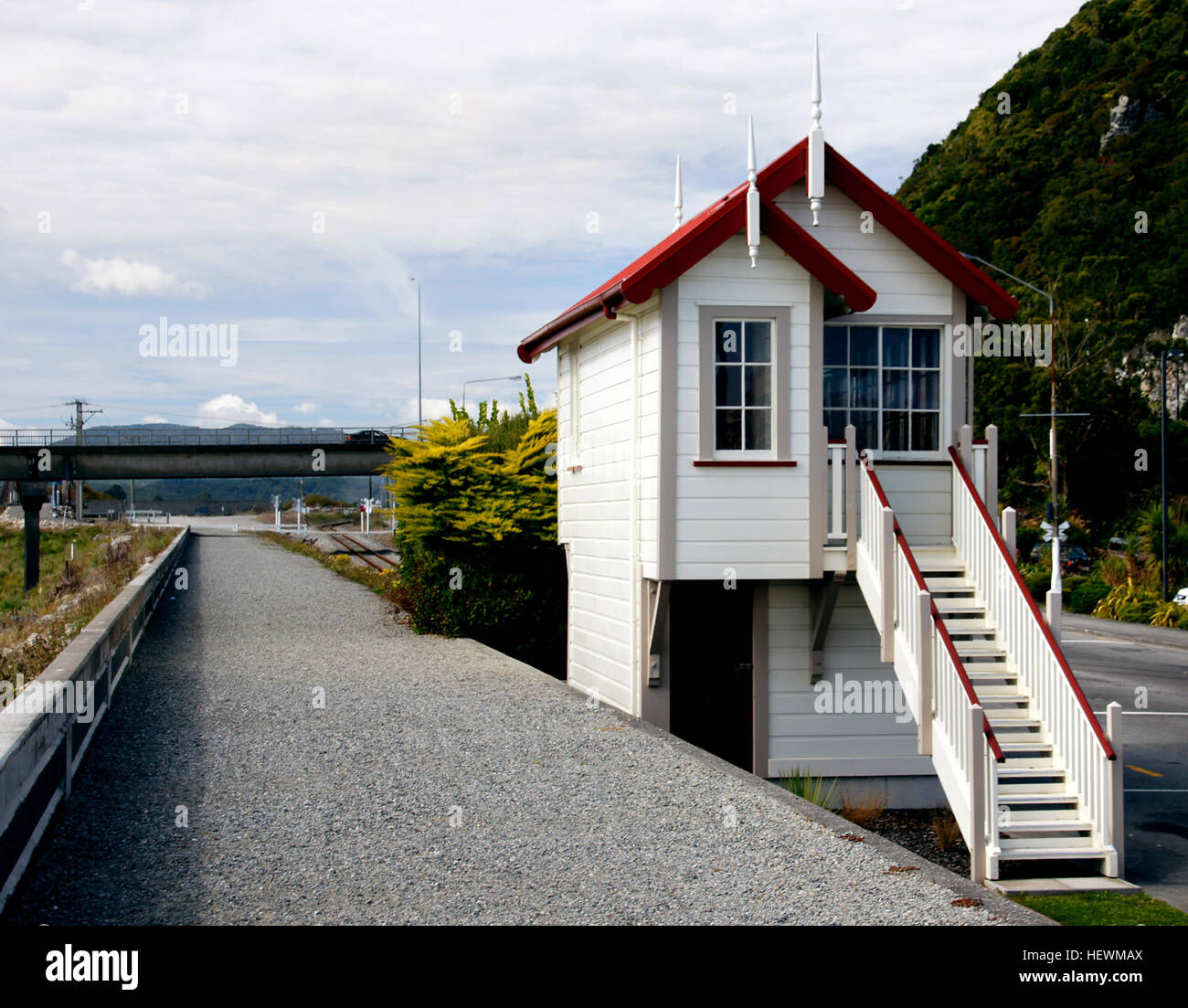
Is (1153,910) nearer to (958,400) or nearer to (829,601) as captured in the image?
(829,601)

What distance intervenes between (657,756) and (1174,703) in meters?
10.8

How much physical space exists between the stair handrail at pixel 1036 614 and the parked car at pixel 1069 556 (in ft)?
82.1

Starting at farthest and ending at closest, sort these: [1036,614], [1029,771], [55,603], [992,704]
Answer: [55,603] < [992,704] < [1036,614] < [1029,771]

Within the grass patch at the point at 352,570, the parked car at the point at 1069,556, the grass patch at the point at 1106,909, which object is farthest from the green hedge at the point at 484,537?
the parked car at the point at 1069,556

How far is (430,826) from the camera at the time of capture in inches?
320

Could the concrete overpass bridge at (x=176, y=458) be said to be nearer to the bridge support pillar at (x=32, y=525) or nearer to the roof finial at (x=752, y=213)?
the bridge support pillar at (x=32, y=525)

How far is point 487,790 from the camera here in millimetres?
9086

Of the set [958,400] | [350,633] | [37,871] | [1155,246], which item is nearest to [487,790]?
[37,871]

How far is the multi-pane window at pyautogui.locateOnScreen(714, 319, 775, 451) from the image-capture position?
11.2m

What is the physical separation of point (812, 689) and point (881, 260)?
14.9 ft

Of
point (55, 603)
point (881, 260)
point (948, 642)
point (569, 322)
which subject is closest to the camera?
point (948, 642)

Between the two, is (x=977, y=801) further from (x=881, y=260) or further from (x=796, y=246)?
(x=881, y=260)

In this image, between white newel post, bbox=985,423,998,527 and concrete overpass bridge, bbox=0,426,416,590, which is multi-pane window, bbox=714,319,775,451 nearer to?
white newel post, bbox=985,423,998,527

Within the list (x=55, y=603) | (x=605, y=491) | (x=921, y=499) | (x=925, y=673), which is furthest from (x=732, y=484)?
(x=55, y=603)
